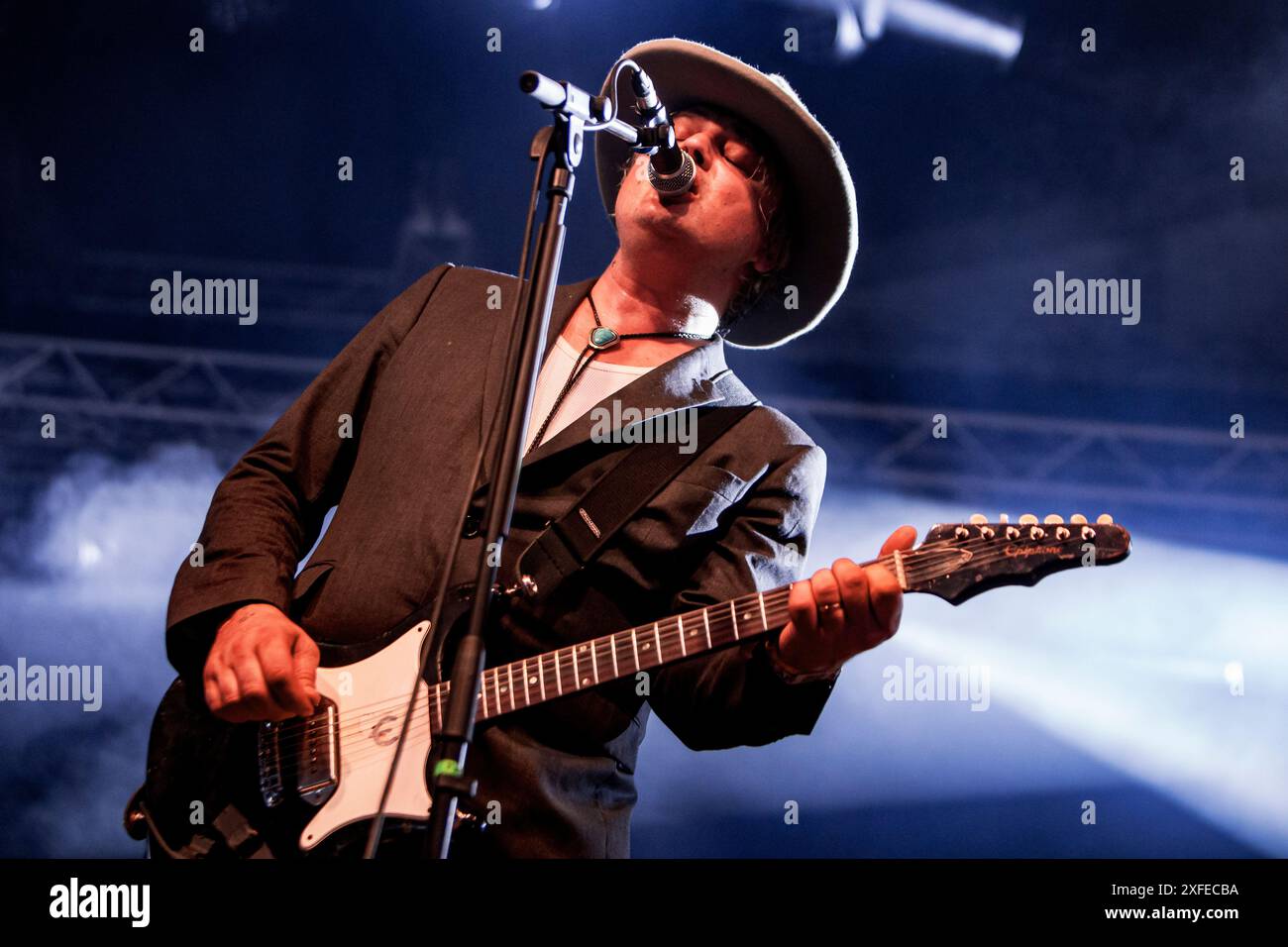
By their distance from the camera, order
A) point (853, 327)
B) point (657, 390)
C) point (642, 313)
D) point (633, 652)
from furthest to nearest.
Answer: point (853, 327)
point (642, 313)
point (657, 390)
point (633, 652)

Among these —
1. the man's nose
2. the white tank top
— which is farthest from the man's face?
the white tank top

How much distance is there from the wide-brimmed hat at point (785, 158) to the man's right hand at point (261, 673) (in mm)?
1516

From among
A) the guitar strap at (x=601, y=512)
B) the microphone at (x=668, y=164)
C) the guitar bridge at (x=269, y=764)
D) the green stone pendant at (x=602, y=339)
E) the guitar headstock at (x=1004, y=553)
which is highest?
the microphone at (x=668, y=164)

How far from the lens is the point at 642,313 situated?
2.84 m

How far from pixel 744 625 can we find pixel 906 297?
292 cm

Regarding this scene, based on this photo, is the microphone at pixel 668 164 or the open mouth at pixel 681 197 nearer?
the microphone at pixel 668 164

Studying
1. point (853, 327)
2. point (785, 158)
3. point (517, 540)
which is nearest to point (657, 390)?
point (517, 540)

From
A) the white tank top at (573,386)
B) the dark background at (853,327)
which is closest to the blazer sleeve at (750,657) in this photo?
the white tank top at (573,386)

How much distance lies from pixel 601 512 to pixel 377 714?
61cm

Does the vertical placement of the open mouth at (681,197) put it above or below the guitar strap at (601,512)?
above

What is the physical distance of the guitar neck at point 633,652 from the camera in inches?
83.7

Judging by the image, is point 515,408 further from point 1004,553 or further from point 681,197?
point 681,197

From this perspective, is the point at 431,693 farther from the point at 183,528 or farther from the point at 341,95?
the point at 341,95

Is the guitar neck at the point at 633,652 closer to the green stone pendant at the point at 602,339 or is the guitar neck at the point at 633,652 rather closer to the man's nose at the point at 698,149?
the green stone pendant at the point at 602,339
